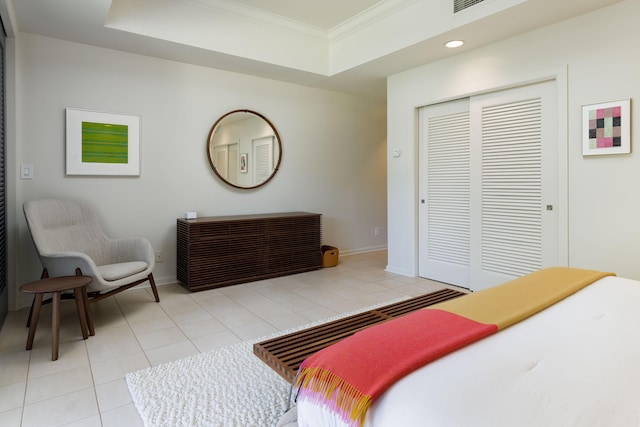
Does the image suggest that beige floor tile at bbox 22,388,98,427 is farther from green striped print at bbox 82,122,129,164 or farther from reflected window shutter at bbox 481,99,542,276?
reflected window shutter at bbox 481,99,542,276

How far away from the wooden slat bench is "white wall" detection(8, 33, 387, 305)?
108 inches

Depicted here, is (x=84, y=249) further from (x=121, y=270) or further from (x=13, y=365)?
(x=13, y=365)

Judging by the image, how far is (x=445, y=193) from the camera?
4.08 metres

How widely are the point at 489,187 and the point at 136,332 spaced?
3309 millimetres

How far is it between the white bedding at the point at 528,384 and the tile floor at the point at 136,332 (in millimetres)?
1413

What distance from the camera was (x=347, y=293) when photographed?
375cm

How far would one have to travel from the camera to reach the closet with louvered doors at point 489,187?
3.22 m

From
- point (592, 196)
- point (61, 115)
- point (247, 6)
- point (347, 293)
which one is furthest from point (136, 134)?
point (592, 196)

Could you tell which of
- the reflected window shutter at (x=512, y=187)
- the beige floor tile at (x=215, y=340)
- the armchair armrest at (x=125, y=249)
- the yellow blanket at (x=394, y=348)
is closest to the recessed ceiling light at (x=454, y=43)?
the reflected window shutter at (x=512, y=187)

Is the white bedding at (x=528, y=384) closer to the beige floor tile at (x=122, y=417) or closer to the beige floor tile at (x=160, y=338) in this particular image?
the beige floor tile at (x=122, y=417)

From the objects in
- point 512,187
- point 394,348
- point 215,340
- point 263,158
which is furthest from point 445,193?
point 394,348

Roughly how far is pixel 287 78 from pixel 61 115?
2481 millimetres

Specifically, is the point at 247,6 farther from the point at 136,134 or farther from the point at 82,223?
the point at 82,223

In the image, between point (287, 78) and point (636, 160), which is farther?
point (287, 78)
